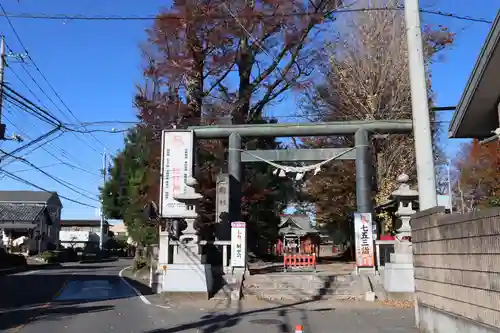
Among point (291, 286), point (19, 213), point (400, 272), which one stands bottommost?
point (291, 286)

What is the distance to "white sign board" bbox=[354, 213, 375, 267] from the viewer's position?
16.3 m

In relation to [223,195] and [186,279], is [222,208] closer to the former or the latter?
[223,195]

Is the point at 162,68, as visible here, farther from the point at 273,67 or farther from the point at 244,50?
the point at 273,67

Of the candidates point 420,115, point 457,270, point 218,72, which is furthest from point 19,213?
point 457,270

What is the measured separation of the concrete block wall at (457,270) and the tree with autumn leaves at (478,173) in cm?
725

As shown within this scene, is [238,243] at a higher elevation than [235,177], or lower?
lower

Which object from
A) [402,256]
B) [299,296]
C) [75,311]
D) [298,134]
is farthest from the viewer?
[298,134]

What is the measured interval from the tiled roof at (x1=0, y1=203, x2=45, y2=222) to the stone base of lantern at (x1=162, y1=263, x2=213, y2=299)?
1629 inches

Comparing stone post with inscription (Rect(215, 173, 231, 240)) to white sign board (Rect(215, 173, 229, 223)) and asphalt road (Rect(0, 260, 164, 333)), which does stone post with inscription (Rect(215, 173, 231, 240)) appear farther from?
asphalt road (Rect(0, 260, 164, 333))

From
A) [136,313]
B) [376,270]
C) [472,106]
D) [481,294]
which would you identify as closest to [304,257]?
[376,270]

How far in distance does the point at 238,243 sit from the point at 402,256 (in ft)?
17.5

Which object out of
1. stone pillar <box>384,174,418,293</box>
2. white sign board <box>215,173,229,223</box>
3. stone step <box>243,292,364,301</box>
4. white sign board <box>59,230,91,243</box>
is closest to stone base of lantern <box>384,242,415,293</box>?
stone pillar <box>384,174,418,293</box>

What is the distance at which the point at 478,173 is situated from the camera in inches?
962

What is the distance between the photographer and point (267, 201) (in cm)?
2730
